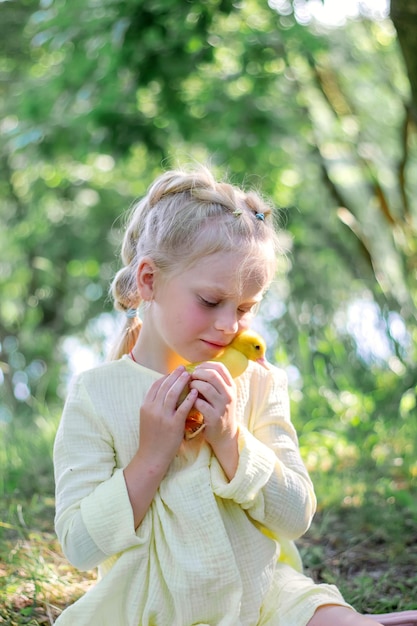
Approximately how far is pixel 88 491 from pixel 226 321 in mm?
503

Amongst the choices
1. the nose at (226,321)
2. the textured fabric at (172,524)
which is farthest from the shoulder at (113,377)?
the nose at (226,321)

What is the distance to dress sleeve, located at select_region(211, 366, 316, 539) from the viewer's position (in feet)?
6.42

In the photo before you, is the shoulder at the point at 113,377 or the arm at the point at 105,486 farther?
the shoulder at the point at 113,377

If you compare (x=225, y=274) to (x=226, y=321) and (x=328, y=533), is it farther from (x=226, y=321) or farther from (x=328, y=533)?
(x=328, y=533)

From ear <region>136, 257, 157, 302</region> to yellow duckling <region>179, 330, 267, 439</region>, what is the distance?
0.22 metres

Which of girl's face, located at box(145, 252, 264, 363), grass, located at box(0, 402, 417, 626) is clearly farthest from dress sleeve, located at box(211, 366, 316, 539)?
grass, located at box(0, 402, 417, 626)

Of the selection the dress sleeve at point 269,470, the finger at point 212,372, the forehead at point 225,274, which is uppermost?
the forehead at point 225,274

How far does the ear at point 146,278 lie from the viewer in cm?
204

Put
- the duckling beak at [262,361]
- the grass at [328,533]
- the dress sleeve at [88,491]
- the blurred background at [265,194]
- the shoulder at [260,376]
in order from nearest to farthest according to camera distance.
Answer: the dress sleeve at [88,491], the duckling beak at [262,361], the shoulder at [260,376], the grass at [328,533], the blurred background at [265,194]

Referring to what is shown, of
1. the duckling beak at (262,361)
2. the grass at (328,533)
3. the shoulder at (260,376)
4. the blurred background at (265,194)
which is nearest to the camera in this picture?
the duckling beak at (262,361)

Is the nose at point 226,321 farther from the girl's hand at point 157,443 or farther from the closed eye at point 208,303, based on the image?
the girl's hand at point 157,443

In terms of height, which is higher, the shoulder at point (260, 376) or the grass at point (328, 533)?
the shoulder at point (260, 376)

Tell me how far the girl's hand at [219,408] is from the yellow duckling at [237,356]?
0.04 meters

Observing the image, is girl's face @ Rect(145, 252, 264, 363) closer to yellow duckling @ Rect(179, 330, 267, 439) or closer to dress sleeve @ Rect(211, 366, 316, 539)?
yellow duckling @ Rect(179, 330, 267, 439)
